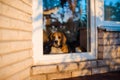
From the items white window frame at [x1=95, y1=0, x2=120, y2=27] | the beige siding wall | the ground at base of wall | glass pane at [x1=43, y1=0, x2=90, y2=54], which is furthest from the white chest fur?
white window frame at [x1=95, y1=0, x2=120, y2=27]

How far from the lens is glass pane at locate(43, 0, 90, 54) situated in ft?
11.1

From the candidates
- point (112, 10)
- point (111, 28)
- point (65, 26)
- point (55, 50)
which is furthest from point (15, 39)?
point (112, 10)

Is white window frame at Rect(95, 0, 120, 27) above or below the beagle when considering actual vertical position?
above

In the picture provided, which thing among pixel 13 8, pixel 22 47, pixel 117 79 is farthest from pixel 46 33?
pixel 117 79

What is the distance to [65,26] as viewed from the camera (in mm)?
3555

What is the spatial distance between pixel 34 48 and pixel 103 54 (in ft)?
4.49

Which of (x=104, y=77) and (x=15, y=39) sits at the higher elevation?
(x=15, y=39)

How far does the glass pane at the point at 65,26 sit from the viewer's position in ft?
11.1

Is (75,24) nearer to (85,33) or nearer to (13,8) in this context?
(85,33)

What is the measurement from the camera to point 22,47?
2.67 meters

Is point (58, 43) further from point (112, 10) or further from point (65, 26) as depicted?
point (112, 10)

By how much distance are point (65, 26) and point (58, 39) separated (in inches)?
10.3

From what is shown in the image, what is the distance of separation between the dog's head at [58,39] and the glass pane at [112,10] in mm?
1036

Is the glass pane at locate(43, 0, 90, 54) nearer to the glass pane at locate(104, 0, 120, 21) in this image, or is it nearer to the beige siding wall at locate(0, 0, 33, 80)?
the beige siding wall at locate(0, 0, 33, 80)
